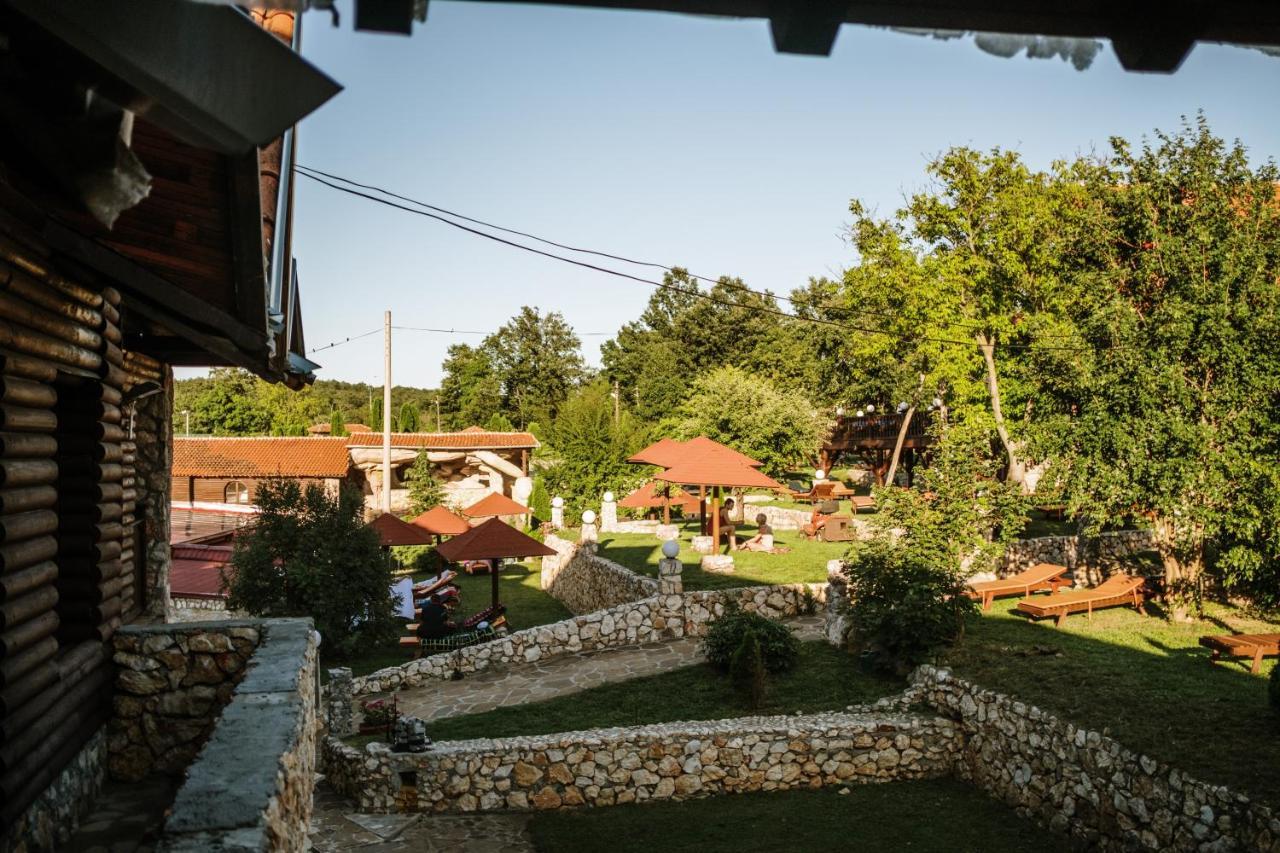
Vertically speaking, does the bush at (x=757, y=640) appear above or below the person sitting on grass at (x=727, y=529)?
below

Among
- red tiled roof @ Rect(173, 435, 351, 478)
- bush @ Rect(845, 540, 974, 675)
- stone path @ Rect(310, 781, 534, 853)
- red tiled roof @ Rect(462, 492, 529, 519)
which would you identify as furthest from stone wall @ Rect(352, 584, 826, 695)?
red tiled roof @ Rect(173, 435, 351, 478)

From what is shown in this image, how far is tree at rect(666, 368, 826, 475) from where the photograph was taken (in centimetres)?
3181

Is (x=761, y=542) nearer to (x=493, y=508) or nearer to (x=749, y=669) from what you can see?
(x=493, y=508)

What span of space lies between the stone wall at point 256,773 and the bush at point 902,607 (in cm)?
1018

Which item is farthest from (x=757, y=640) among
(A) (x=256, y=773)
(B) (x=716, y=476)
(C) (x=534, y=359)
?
(C) (x=534, y=359)

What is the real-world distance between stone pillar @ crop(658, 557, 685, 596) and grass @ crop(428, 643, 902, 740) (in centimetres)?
306

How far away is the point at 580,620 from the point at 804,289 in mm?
52866

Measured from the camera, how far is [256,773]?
3713 millimetres

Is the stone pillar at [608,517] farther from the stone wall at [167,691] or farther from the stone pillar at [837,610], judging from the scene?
the stone wall at [167,691]

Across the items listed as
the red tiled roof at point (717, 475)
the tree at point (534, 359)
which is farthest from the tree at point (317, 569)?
the tree at point (534, 359)

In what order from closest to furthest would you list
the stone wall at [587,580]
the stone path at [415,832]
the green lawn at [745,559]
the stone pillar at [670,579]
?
the stone path at [415,832], the stone pillar at [670,579], the green lawn at [745,559], the stone wall at [587,580]

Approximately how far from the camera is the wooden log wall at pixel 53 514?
4594mm

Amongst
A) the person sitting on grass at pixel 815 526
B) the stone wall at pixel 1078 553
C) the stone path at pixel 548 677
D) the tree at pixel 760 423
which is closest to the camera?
the stone path at pixel 548 677

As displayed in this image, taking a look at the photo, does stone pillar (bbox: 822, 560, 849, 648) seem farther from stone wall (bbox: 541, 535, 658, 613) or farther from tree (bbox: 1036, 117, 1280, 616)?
tree (bbox: 1036, 117, 1280, 616)
